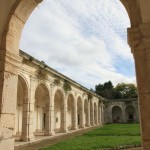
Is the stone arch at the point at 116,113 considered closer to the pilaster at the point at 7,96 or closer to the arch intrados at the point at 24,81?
the arch intrados at the point at 24,81

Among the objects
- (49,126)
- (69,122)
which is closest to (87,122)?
(69,122)

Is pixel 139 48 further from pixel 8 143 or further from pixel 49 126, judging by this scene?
pixel 49 126

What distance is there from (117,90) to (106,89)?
10.7 ft

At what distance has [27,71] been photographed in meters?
16.6

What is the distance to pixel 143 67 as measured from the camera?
12.9ft

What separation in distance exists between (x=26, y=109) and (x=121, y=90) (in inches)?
2179

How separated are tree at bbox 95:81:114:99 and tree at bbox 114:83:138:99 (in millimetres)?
1421

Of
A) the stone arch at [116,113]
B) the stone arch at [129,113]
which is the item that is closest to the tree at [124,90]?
the stone arch at [129,113]

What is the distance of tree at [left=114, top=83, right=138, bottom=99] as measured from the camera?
66050mm

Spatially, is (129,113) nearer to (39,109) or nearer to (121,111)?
(121,111)

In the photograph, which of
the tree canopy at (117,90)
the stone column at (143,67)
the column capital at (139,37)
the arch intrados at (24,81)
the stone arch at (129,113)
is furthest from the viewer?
the tree canopy at (117,90)

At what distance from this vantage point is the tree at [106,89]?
223 feet

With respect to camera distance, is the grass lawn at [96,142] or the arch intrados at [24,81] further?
the arch intrados at [24,81]

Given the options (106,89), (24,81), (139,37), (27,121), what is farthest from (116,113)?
(139,37)
